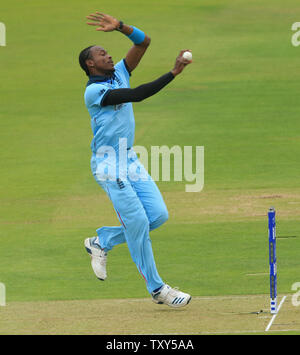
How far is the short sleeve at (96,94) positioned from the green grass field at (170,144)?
6.74 feet

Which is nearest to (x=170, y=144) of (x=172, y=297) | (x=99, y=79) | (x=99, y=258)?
(x=99, y=258)

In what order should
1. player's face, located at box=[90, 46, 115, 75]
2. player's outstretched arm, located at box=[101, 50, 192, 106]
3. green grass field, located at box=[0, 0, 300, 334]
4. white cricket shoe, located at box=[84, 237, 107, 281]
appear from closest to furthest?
1. player's outstretched arm, located at box=[101, 50, 192, 106]
2. player's face, located at box=[90, 46, 115, 75]
3. white cricket shoe, located at box=[84, 237, 107, 281]
4. green grass field, located at box=[0, 0, 300, 334]

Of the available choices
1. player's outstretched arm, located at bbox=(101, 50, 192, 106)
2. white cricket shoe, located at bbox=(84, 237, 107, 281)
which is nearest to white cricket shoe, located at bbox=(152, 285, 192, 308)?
white cricket shoe, located at bbox=(84, 237, 107, 281)

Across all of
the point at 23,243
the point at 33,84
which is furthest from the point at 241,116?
the point at 23,243

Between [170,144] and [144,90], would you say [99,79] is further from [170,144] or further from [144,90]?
[170,144]

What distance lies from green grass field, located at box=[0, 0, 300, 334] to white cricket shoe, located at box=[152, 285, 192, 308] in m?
0.15

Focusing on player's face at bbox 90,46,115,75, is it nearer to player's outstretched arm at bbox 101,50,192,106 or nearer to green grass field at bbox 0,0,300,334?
player's outstretched arm at bbox 101,50,192,106

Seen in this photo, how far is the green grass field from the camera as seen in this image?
467 inches

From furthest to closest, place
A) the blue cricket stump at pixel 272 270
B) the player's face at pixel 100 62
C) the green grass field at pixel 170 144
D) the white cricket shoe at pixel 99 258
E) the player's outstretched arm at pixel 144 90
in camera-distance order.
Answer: the green grass field at pixel 170 144 < the white cricket shoe at pixel 99 258 < the player's face at pixel 100 62 < the player's outstretched arm at pixel 144 90 < the blue cricket stump at pixel 272 270

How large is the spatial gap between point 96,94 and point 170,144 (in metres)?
9.91

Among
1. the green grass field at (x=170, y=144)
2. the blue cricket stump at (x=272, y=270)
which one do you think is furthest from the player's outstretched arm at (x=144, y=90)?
the green grass field at (x=170, y=144)

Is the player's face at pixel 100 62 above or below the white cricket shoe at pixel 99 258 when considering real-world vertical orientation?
above

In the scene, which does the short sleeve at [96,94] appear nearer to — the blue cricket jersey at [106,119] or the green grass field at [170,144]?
the blue cricket jersey at [106,119]

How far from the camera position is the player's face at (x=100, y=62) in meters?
10.1
